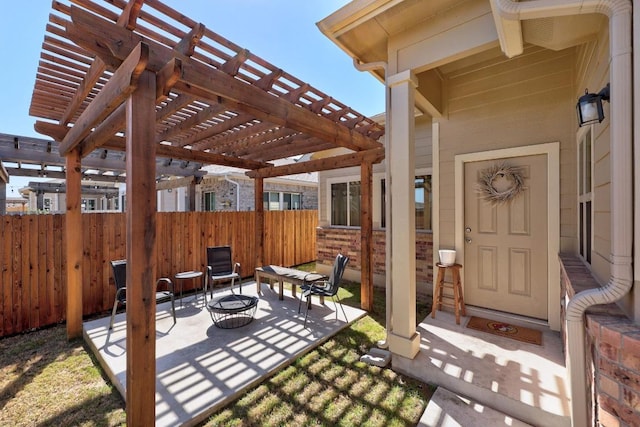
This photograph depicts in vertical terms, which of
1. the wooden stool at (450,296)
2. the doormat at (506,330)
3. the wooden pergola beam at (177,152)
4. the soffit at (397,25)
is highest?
the soffit at (397,25)

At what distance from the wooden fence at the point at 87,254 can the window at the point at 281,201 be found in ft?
13.7

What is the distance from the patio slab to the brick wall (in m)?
1.56

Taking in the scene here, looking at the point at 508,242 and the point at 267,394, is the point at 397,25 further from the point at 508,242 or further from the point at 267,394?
the point at 267,394

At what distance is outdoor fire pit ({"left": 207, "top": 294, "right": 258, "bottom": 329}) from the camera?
3600 mm

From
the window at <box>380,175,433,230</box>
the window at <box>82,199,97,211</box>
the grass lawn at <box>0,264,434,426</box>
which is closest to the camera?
the grass lawn at <box>0,264,434,426</box>

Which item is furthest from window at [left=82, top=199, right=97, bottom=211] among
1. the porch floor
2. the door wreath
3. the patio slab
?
the door wreath

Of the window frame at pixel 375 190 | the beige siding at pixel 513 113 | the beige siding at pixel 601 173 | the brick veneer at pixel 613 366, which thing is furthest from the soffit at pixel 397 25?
the window frame at pixel 375 190

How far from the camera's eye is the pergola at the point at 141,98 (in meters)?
1.86

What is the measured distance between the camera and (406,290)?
290cm

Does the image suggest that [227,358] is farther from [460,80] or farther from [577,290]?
[460,80]

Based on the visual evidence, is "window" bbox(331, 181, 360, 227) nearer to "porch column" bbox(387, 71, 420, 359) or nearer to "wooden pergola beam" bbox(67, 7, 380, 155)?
"wooden pergola beam" bbox(67, 7, 380, 155)

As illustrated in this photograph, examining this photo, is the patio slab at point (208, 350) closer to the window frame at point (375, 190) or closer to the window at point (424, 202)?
the window at point (424, 202)

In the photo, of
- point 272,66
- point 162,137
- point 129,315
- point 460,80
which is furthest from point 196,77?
point 460,80

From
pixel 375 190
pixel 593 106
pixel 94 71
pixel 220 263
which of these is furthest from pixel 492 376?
pixel 220 263
